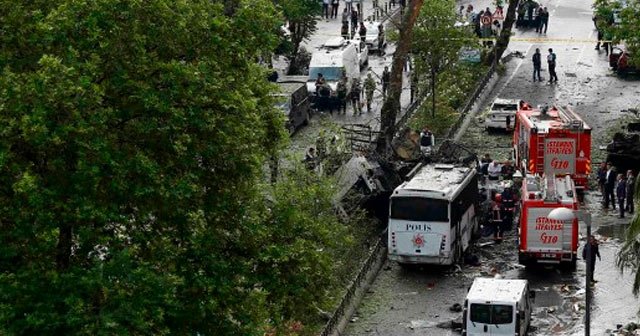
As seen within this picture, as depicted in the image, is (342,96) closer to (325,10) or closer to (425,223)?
(325,10)

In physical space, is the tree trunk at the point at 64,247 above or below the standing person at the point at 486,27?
above

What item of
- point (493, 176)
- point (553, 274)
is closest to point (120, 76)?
point (553, 274)

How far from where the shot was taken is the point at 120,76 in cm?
2903

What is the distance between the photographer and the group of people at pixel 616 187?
51781 mm

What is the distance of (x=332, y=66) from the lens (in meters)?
69.2

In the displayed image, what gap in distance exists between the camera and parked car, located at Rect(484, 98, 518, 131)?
208 ft

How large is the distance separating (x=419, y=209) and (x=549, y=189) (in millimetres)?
3682

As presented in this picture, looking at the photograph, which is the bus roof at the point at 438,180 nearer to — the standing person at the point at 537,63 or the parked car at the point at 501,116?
the parked car at the point at 501,116

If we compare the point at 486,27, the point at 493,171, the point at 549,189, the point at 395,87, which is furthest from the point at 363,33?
the point at 549,189

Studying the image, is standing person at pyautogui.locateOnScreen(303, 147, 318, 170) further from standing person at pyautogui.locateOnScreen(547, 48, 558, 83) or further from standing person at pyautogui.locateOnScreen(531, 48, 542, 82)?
standing person at pyautogui.locateOnScreen(531, 48, 542, 82)

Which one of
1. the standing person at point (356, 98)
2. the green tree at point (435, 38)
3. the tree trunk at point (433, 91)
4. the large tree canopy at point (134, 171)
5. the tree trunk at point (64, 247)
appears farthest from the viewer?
the standing person at point (356, 98)

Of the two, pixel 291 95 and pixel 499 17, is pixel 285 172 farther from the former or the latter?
pixel 499 17

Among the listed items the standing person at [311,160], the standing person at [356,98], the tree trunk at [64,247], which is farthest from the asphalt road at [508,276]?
the tree trunk at [64,247]

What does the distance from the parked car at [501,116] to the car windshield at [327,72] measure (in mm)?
7758
